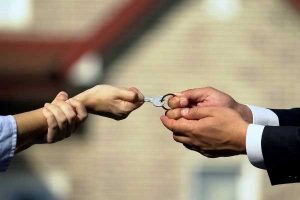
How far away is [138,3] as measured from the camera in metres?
10.5

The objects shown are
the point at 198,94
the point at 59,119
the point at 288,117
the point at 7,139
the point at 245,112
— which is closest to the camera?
the point at 7,139

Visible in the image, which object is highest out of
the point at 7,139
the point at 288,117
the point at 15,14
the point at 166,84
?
the point at 15,14

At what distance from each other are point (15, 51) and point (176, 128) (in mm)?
6255

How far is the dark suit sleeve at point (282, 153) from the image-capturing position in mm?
4043

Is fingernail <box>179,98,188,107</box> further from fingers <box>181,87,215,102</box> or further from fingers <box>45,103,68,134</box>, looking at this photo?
fingers <box>45,103,68,134</box>

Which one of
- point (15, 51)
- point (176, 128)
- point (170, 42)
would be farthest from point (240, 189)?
point (176, 128)

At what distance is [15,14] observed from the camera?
13000mm

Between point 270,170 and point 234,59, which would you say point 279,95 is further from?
point 270,170

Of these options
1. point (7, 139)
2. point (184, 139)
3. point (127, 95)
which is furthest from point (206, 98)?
point (7, 139)

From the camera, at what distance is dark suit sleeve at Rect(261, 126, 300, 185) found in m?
4.04

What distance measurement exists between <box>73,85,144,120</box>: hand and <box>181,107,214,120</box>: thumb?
234 millimetres

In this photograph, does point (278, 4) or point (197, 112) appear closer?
point (197, 112)

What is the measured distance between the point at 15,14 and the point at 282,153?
370 inches

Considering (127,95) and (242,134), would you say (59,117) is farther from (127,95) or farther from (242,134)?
(242,134)
